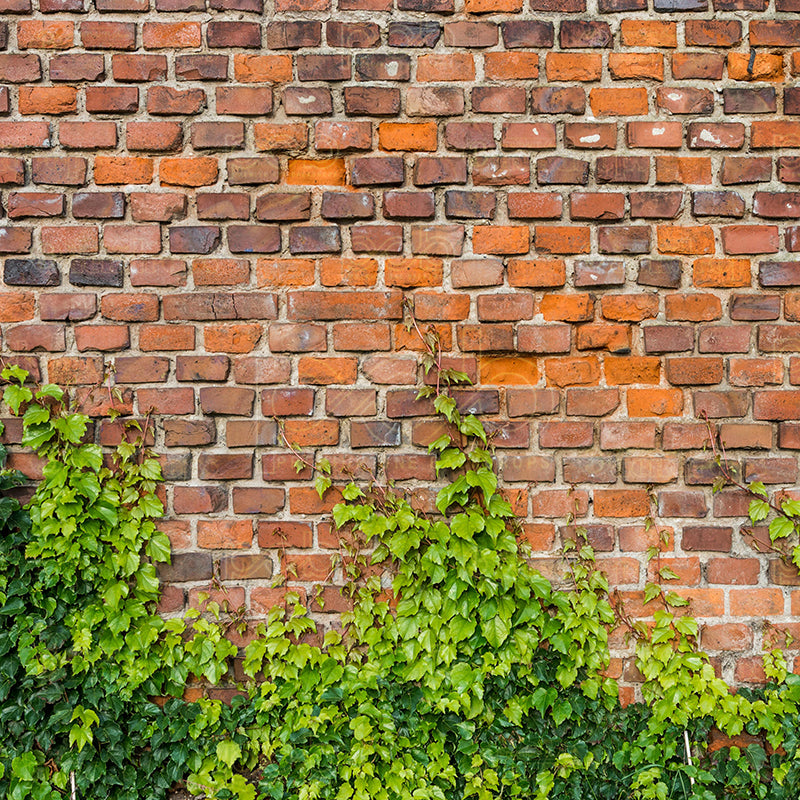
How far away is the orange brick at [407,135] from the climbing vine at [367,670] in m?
0.54

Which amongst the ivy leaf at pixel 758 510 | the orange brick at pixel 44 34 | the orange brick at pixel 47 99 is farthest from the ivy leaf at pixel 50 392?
the ivy leaf at pixel 758 510

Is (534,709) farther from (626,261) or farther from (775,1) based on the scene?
(775,1)

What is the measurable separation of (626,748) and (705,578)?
1.68 feet

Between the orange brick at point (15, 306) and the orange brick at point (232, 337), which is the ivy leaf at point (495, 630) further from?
the orange brick at point (15, 306)

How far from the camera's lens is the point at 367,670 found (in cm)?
176

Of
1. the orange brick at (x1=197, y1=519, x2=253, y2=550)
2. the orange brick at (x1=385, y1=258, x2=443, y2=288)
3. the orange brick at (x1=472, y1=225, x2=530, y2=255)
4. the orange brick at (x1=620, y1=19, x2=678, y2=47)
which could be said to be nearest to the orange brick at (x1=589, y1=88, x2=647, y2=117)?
the orange brick at (x1=620, y1=19, x2=678, y2=47)

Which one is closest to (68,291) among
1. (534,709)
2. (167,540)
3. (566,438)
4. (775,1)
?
(167,540)

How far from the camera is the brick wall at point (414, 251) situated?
175 cm

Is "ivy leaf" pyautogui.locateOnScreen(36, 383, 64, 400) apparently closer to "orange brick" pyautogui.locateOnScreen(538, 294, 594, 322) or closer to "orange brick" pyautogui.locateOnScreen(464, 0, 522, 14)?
"orange brick" pyautogui.locateOnScreen(538, 294, 594, 322)

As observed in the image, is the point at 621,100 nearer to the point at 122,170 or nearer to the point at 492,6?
the point at 492,6

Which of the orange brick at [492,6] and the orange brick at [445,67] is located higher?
the orange brick at [492,6]

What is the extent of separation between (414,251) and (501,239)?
0.24 meters

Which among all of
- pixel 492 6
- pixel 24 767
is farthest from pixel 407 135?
pixel 24 767

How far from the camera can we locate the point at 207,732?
5.80 feet
